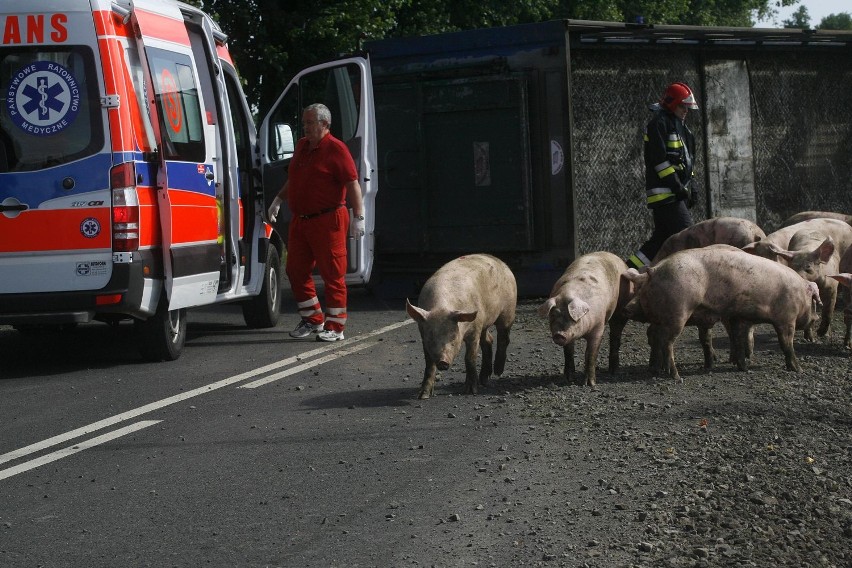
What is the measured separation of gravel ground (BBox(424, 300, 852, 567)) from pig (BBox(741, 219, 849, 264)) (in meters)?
1.08

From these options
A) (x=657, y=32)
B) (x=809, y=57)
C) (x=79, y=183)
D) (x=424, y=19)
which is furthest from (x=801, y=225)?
(x=424, y=19)

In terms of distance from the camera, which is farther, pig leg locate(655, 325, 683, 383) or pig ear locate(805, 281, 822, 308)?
pig ear locate(805, 281, 822, 308)

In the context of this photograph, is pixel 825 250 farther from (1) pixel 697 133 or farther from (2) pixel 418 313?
(1) pixel 697 133

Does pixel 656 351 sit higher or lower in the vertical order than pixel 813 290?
lower

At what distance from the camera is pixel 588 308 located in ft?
29.6

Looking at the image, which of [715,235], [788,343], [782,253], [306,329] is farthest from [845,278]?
[306,329]

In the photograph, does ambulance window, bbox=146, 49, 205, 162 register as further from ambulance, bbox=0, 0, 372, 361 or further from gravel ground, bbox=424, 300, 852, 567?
gravel ground, bbox=424, 300, 852, 567

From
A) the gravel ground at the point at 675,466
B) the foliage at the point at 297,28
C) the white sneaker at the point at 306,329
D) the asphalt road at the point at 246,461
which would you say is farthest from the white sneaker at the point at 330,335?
the foliage at the point at 297,28

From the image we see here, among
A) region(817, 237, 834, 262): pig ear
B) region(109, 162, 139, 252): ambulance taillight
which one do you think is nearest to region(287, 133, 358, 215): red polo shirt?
region(109, 162, 139, 252): ambulance taillight

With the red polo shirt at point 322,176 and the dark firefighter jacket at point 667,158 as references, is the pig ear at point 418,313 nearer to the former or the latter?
the red polo shirt at point 322,176

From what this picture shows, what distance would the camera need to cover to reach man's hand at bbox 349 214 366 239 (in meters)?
13.1

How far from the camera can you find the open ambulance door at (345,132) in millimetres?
13406

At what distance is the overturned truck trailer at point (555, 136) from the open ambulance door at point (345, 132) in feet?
2.74

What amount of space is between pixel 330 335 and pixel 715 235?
3.66 metres
